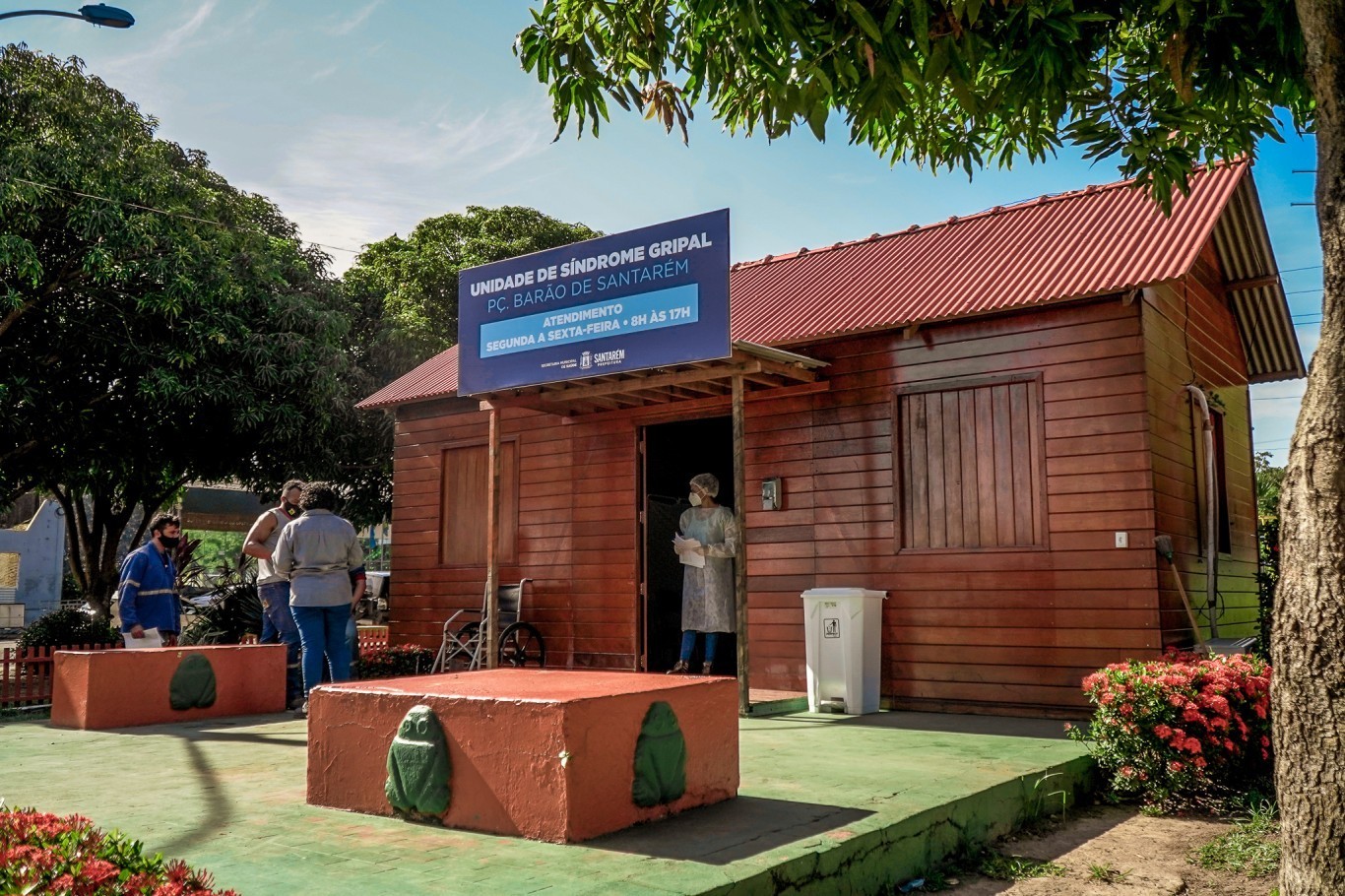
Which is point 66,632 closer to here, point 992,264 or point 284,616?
point 284,616

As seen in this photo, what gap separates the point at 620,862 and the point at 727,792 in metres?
1.31

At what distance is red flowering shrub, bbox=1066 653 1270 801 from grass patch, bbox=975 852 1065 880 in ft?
4.99

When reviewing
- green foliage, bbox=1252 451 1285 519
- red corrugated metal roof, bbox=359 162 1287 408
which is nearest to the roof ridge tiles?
→ red corrugated metal roof, bbox=359 162 1287 408

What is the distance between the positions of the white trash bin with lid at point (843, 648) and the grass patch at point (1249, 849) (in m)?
3.39

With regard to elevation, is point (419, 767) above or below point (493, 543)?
below

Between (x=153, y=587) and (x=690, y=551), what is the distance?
464 cm

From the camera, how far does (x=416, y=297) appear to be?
1183 inches

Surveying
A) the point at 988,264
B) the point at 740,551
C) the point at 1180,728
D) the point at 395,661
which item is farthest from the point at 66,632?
the point at 1180,728

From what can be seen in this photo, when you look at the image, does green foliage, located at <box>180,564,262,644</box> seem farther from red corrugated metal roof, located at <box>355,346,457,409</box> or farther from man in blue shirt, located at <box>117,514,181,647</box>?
man in blue shirt, located at <box>117,514,181,647</box>

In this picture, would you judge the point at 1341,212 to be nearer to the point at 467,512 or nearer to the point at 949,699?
the point at 949,699

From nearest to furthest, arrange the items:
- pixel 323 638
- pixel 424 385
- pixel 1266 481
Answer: pixel 323 638 < pixel 424 385 < pixel 1266 481

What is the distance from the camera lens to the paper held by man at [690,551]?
9844 mm

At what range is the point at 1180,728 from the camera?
20.3ft

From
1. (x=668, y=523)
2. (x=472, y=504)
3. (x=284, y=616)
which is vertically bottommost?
(x=284, y=616)
